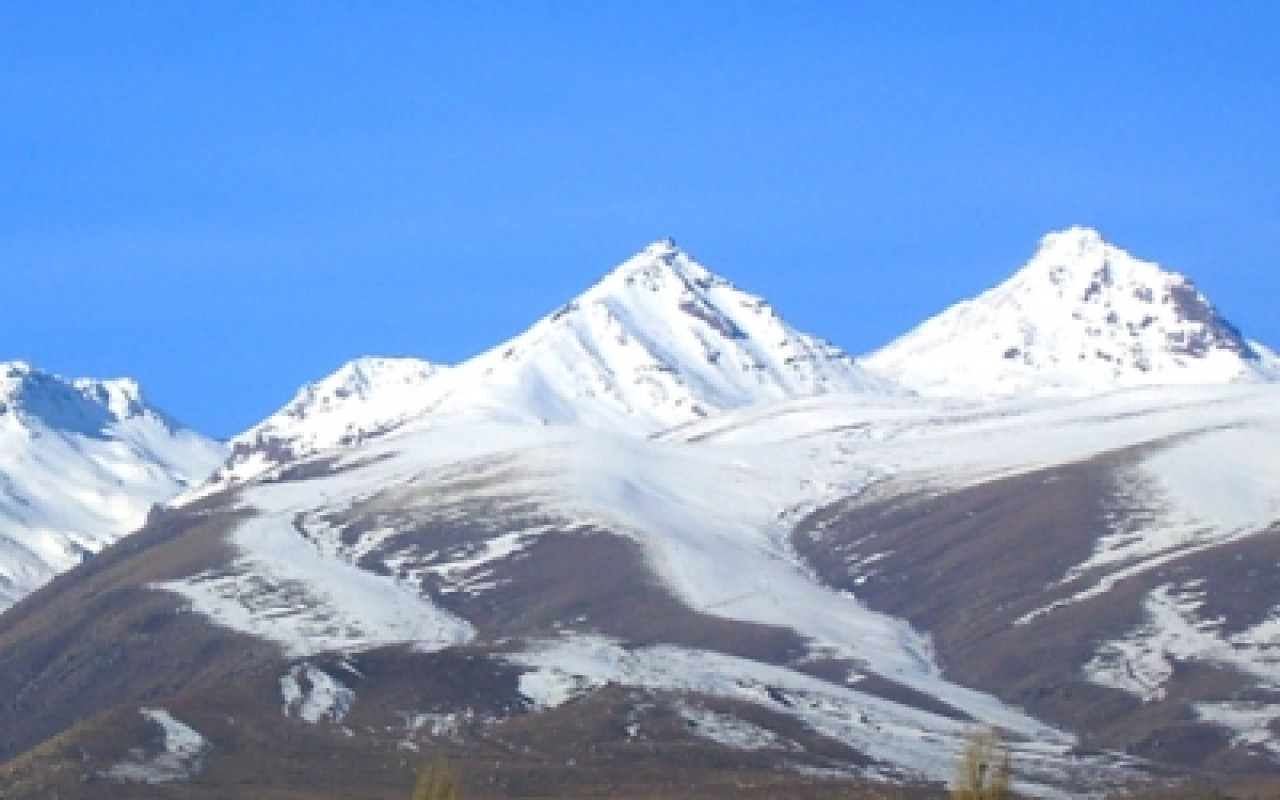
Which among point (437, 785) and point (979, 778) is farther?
point (437, 785)

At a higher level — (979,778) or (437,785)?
(979,778)

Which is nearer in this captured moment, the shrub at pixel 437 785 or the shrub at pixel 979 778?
the shrub at pixel 979 778

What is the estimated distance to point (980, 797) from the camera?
125938mm

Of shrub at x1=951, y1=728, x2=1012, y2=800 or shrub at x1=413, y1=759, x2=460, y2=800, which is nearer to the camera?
shrub at x1=951, y1=728, x2=1012, y2=800

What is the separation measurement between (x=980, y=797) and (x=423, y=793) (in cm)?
2418

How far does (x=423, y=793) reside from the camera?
13088 centimetres
